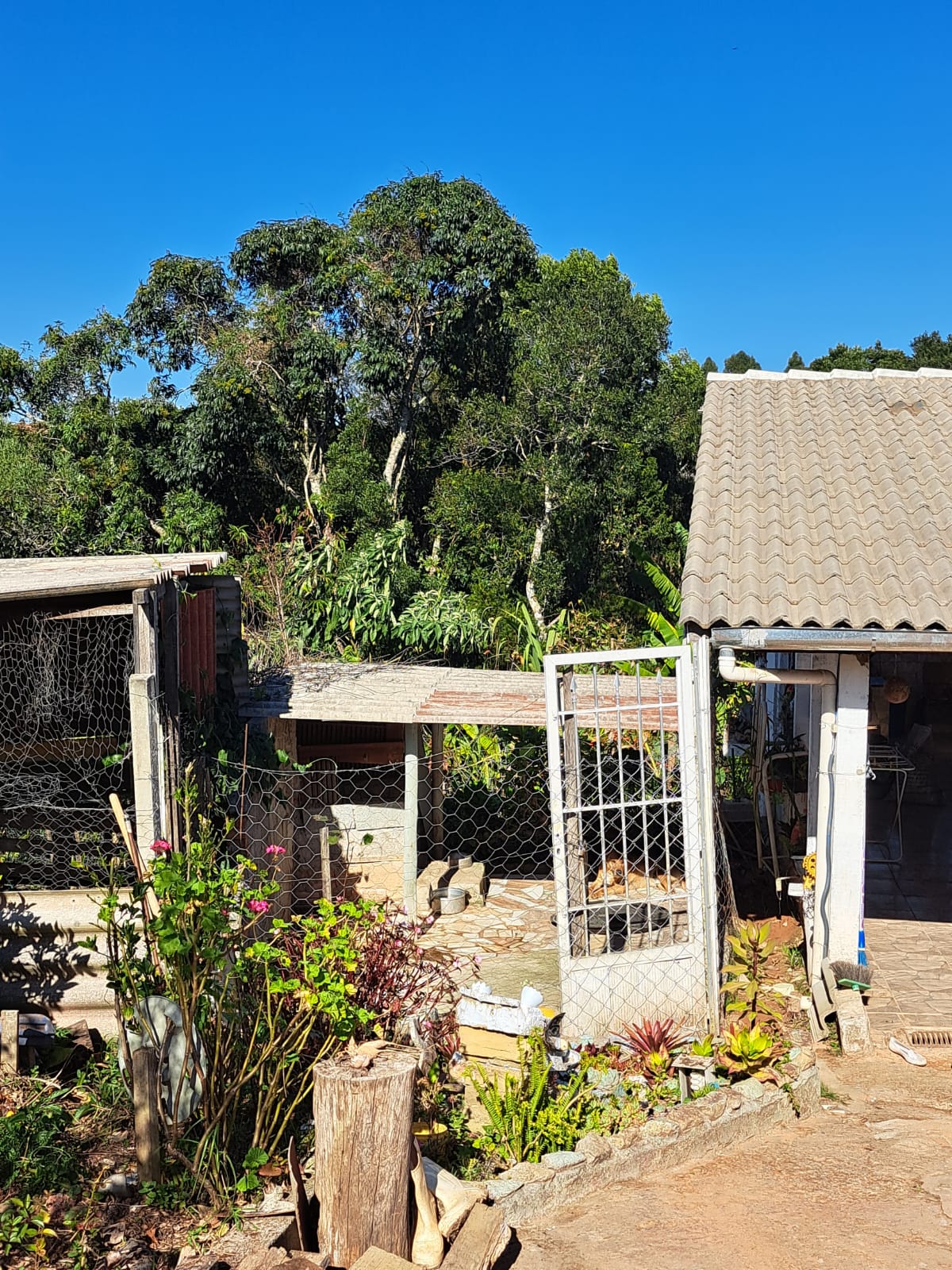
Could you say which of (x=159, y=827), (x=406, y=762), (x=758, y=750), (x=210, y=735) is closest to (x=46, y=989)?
(x=159, y=827)

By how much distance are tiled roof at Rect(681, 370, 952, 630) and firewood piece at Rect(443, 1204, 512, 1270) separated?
3.43 m

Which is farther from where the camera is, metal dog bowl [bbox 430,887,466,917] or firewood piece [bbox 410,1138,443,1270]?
metal dog bowl [bbox 430,887,466,917]

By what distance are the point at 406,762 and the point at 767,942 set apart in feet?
9.69

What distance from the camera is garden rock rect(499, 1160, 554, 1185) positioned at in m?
4.43

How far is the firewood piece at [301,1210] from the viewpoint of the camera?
3.79m

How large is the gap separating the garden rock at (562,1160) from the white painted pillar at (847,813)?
8.70 ft

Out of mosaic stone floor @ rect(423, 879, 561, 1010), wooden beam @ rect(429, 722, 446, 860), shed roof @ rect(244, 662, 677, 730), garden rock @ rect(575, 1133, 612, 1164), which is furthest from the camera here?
wooden beam @ rect(429, 722, 446, 860)

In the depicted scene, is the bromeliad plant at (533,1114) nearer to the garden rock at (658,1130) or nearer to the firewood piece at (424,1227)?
the garden rock at (658,1130)

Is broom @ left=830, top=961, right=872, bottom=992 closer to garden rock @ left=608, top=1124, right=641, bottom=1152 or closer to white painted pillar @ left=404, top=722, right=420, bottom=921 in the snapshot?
garden rock @ left=608, top=1124, right=641, bottom=1152

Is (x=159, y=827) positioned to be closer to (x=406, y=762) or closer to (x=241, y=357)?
(x=406, y=762)

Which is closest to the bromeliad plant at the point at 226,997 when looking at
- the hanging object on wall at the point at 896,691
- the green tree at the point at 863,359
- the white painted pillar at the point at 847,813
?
the white painted pillar at the point at 847,813

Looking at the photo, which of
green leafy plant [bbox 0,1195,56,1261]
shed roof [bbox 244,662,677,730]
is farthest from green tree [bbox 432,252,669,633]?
green leafy plant [bbox 0,1195,56,1261]

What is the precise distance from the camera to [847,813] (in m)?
6.35

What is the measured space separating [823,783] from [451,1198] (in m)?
3.83
